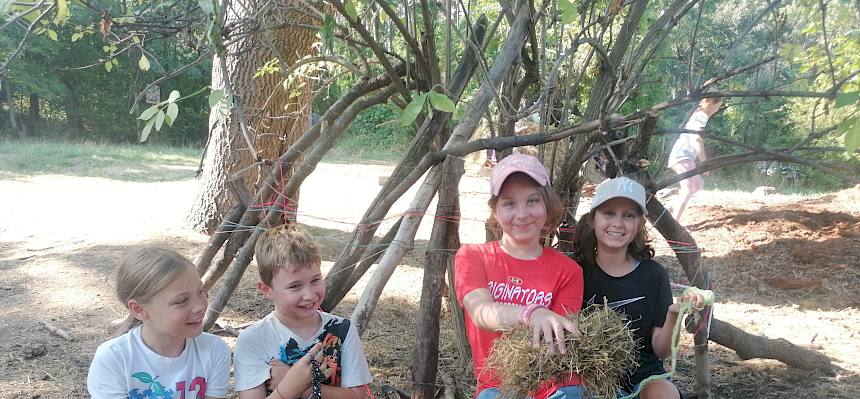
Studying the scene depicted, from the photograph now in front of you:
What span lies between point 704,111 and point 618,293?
2.56m

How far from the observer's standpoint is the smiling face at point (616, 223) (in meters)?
2.53

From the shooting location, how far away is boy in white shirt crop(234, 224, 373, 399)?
2.23 meters

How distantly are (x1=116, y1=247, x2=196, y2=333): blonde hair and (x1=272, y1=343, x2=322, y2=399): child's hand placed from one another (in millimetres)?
505

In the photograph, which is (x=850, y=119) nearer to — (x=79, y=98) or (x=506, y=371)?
(x=506, y=371)

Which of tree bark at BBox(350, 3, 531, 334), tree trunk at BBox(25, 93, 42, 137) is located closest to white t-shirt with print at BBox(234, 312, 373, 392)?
tree bark at BBox(350, 3, 531, 334)

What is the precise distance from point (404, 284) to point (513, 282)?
11.5 feet

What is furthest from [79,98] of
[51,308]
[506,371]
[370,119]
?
[506,371]

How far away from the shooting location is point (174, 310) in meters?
2.14

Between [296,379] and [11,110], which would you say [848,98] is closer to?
[296,379]

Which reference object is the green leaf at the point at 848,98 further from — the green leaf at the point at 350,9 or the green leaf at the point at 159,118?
the green leaf at the point at 159,118

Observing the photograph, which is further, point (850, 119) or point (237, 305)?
point (237, 305)

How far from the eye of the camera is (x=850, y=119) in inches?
65.6

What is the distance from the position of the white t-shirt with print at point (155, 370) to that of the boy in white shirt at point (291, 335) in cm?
8

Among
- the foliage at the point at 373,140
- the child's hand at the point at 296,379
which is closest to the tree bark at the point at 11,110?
the foliage at the point at 373,140
